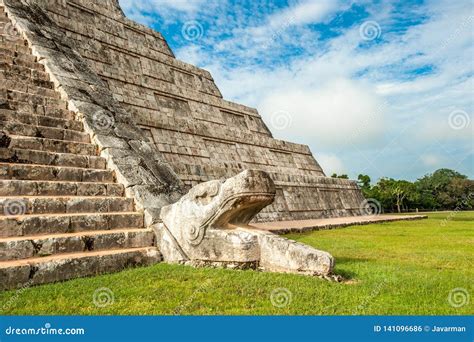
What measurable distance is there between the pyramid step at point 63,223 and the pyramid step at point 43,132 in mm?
1918

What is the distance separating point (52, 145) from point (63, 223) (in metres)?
2.00

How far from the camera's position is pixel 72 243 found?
16.7 feet

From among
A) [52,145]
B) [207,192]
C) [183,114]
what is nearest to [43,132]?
[52,145]

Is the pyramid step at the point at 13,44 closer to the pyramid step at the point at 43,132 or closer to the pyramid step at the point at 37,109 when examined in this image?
the pyramid step at the point at 37,109

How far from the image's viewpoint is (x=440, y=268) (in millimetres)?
5449

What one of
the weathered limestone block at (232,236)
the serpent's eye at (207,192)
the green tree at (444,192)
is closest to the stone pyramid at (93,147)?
the weathered limestone block at (232,236)

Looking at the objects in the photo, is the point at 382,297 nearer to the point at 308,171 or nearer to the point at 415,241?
the point at 415,241

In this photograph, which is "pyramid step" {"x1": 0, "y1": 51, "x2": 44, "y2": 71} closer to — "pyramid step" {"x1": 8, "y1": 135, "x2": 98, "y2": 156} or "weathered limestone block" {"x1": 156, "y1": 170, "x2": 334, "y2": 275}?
"pyramid step" {"x1": 8, "y1": 135, "x2": 98, "y2": 156}

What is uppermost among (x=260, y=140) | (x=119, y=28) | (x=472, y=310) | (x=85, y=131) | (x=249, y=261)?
(x=119, y=28)

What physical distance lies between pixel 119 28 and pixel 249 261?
46.4 feet

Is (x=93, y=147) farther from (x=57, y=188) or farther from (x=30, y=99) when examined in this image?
(x=30, y=99)

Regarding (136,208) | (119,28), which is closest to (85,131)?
(136,208)

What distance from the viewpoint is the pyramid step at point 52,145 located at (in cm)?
643

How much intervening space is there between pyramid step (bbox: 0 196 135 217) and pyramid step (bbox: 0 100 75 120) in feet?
7.86
